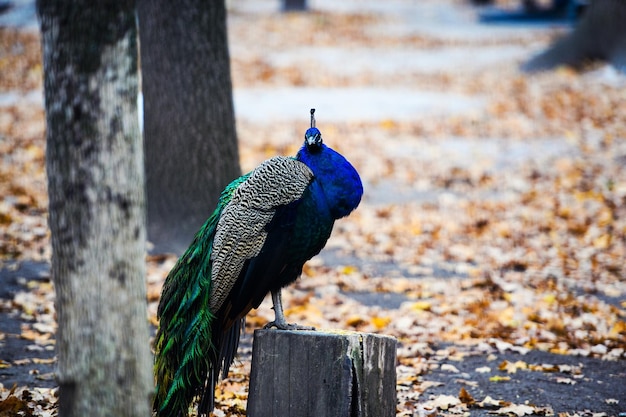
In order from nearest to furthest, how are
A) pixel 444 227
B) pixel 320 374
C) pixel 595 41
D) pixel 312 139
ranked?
pixel 320 374, pixel 312 139, pixel 444 227, pixel 595 41

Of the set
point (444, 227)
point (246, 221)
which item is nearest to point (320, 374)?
point (246, 221)

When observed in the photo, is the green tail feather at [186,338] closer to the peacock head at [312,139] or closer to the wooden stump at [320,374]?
the wooden stump at [320,374]

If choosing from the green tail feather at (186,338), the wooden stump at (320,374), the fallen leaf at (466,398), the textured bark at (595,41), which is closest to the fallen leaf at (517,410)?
the fallen leaf at (466,398)

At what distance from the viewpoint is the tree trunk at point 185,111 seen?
6961 mm

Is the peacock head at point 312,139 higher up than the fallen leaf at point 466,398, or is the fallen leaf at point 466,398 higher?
the peacock head at point 312,139

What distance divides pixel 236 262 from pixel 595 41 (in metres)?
13.4

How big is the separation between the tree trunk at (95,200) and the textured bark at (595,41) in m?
13.3

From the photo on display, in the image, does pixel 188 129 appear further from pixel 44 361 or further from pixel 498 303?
pixel 498 303

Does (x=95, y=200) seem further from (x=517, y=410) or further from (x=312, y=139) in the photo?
(x=517, y=410)

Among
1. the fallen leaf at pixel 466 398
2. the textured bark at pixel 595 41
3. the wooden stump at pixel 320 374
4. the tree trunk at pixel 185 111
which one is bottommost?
the fallen leaf at pixel 466 398

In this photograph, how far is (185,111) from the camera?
7.03m

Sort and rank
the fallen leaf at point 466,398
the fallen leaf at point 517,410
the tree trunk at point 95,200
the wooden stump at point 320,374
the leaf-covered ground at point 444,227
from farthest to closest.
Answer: the leaf-covered ground at point 444,227
the fallen leaf at point 466,398
the fallen leaf at point 517,410
the wooden stump at point 320,374
the tree trunk at point 95,200

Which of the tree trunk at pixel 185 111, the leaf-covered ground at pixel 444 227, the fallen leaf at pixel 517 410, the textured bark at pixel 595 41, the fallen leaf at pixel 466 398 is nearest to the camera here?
the fallen leaf at pixel 517 410

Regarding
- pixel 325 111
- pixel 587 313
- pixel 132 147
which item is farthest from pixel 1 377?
pixel 325 111
